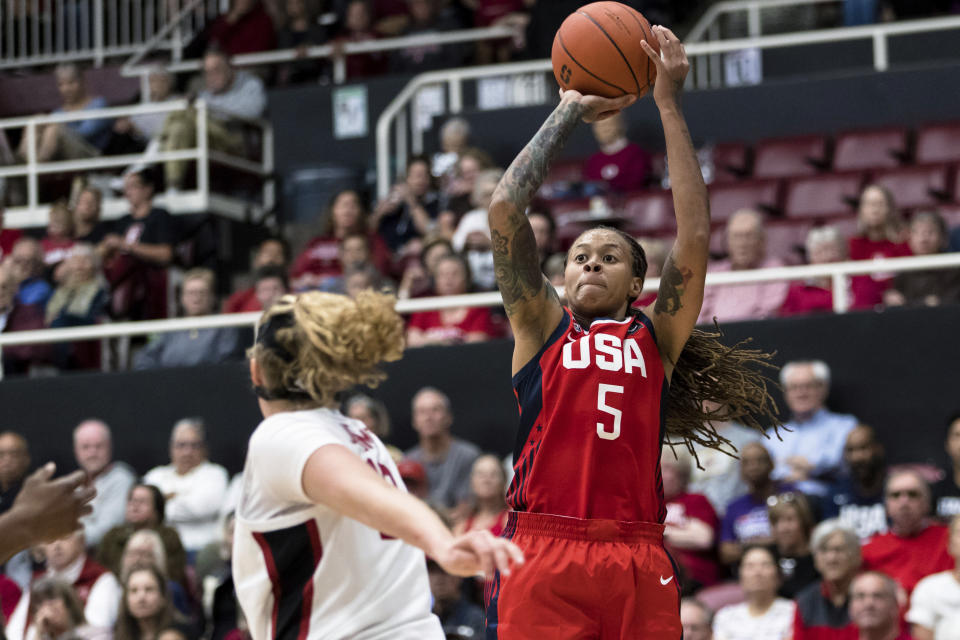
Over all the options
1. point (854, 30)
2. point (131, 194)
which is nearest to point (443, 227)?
point (131, 194)

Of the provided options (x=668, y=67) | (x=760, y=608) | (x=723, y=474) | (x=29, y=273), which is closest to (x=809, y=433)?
(x=723, y=474)

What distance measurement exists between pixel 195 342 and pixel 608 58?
6.78 meters

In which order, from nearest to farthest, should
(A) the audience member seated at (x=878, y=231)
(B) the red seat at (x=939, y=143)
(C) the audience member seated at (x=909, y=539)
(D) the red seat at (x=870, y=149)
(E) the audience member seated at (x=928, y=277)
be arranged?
(C) the audience member seated at (x=909, y=539), (E) the audience member seated at (x=928, y=277), (A) the audience member seated at (x=878, y=231), (B) the red seat at (x=939, y=143), (D) the red seat at (x=870, y=149)

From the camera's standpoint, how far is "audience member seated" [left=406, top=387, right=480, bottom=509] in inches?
348

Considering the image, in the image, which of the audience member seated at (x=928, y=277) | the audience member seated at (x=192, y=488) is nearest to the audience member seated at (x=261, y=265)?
the audience member seated at (x=192, y=488)

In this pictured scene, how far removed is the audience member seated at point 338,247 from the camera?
11172 millimetres

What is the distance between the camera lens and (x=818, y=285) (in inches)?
380

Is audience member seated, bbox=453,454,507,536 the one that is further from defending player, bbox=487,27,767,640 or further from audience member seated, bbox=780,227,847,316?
defending player, bbox=487,27,767,640

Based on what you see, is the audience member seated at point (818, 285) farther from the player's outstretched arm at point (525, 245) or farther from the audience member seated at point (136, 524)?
the player's outstretched arm at point (525, 245)

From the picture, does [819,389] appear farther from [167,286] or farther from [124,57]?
[124,57]

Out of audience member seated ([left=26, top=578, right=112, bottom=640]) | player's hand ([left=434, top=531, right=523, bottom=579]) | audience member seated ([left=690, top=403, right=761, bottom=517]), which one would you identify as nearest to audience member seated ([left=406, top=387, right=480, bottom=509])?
audience member seated ([left=690, top=403, right=761, bottom=517])

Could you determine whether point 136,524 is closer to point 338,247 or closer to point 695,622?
point 338,247

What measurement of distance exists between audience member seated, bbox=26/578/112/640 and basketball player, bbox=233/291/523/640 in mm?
4551

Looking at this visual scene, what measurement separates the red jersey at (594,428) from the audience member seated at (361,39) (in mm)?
10285
